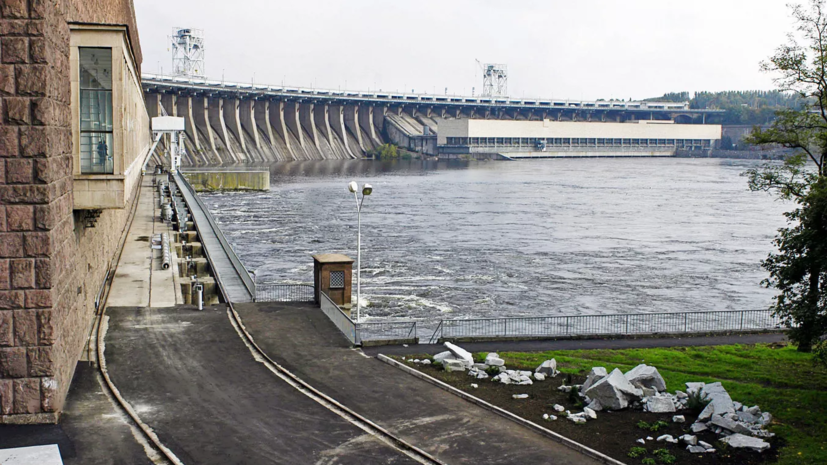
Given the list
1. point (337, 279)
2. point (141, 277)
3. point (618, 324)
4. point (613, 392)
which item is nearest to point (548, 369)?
point (613, 392)

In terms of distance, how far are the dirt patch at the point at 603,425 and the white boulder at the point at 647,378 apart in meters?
1.19

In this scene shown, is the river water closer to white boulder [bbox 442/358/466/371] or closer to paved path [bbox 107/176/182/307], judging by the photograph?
paved path [bbox 107/176/182/307]

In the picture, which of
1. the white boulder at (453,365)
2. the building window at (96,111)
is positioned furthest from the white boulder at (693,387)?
the building window at (96,111)

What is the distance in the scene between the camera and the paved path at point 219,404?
659 inches

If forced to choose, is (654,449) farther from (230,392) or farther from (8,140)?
(8,140)

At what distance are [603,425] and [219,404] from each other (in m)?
8.75

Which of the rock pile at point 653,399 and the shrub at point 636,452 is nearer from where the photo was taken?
the shrub at point 636,452

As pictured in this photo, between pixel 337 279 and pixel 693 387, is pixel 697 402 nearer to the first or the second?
pixel 693 387

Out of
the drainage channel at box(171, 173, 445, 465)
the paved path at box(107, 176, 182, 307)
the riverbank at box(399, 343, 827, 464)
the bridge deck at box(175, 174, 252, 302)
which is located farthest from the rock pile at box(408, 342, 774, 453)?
the paved path at box(107, 176, 182, 307)

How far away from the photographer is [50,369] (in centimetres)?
1756

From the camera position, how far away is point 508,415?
756 inches

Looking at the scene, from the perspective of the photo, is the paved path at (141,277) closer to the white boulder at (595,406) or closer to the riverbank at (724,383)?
the riverbank at (724,383)

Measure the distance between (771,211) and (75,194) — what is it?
83.1 metres

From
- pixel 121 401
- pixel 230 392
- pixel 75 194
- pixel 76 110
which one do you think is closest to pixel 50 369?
pixel 121 401
